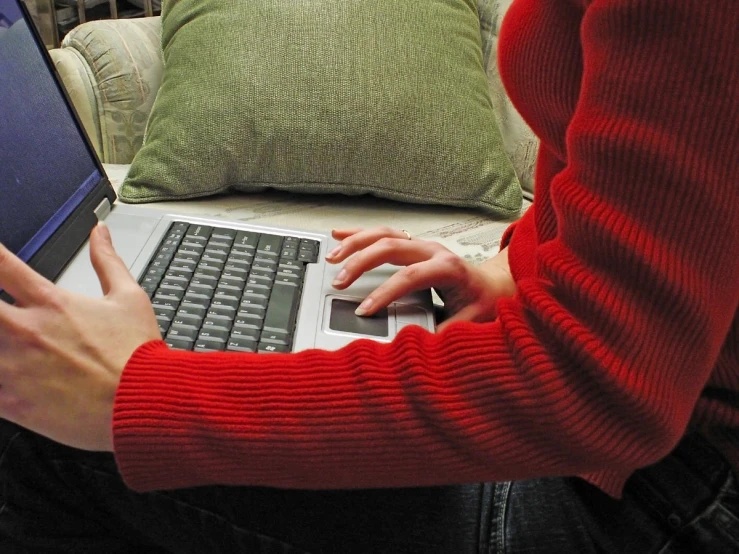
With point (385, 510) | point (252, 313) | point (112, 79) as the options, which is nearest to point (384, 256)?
point (252, 313)

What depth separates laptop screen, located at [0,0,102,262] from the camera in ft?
2.01

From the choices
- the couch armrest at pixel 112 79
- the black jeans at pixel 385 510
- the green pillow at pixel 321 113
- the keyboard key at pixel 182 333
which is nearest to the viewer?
the black jeans at pixel 385 510

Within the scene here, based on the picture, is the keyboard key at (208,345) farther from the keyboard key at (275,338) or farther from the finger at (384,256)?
the finger at (384,256)

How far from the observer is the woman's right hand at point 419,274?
0.65m

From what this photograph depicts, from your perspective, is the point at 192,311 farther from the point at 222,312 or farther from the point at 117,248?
the point at 117,248

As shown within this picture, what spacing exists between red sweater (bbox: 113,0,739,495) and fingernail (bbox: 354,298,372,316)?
0.19m

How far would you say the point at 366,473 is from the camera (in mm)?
421

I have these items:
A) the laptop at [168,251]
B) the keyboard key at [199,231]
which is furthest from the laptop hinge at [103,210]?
the keyboard key at [199,231]

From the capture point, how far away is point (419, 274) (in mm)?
654

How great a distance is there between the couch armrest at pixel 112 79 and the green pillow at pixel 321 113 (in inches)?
5.3

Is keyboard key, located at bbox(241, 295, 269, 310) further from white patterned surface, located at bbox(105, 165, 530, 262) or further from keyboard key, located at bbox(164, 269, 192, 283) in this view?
white patterned surface, located at bbox(105, 165, 530, 262)

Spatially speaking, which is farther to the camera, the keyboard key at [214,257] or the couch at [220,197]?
the couch at [220,197]

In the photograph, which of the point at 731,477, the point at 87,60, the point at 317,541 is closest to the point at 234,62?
the point at 87,60

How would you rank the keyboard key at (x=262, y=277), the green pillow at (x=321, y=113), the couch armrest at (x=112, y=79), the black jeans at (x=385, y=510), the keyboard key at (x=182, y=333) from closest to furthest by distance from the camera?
1. the black jeans at (x=385, y=510)
2. the keyboard key at (x=182, y=333)
3. the keyboard key at (x=262, y=277)
4. the green pillow at (x=321, y=113)
5. the couch armrest at (x=112, y=79)
